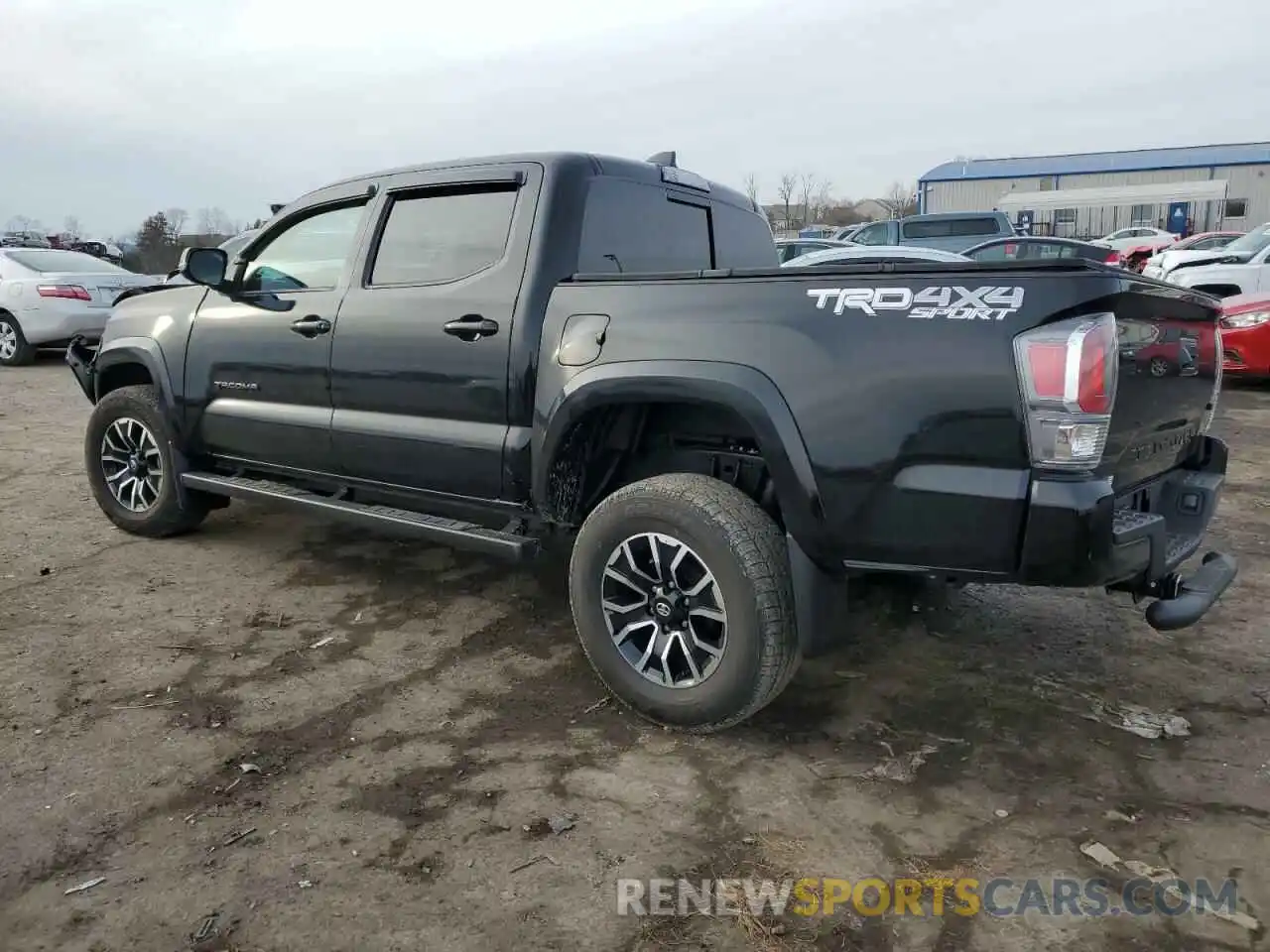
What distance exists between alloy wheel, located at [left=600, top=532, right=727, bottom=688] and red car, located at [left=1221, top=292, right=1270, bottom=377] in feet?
28.5

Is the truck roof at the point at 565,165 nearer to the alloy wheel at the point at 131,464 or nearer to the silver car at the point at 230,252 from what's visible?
the silver car at the point at 230,252

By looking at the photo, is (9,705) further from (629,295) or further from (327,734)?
(629,295)

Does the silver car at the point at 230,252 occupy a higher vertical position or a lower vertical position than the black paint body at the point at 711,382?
higher

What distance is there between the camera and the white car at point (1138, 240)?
29766mm

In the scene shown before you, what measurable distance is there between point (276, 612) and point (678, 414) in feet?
6.95

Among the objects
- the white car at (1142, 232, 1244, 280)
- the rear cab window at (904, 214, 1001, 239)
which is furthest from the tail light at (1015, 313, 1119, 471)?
the rear cab window at (904, 214, 1001, 239)

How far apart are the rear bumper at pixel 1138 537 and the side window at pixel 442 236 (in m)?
2.20

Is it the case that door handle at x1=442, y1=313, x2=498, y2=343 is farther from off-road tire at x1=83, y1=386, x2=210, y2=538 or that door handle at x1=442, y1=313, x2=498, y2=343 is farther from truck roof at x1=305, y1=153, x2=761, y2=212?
off-road tire at x1=83, y1=386, x2=210, y2=538

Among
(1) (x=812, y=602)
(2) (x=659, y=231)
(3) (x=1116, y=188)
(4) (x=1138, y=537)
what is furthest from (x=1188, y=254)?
(3) (x=1116, y=188)

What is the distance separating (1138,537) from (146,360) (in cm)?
466

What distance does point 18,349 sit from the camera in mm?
12344

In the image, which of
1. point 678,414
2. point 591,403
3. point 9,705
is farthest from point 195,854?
point 678,414

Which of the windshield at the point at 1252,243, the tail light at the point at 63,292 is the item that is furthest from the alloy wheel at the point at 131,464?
the windshield at the point at 1252,243

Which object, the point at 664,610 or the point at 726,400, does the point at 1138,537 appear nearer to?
the point at 726,400
